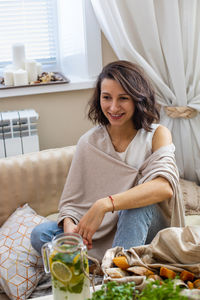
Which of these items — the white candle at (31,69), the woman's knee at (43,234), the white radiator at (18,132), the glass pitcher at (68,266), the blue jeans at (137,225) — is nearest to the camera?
the glass pitcher at (68,266)

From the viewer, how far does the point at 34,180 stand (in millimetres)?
2156

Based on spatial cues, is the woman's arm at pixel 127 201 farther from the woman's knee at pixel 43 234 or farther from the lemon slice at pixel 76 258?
the lemon slice at pixel 76 258

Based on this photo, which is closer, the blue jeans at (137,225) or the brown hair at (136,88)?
the blue jeans at (137,225)

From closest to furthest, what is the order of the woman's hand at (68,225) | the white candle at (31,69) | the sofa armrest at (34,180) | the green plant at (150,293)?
the green plant at (150,293) < the woman's hand at (68,225) < the sofa armrest at (34,180) < the white candle at (31,69)

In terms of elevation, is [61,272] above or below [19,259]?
above

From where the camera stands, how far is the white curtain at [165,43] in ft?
8.00

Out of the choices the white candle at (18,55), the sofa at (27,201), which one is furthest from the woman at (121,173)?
the white candle at (18,55)

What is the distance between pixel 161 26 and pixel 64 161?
0.99 meters

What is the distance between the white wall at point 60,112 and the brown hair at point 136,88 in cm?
85

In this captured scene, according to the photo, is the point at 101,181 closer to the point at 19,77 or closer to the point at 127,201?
the point at 127,201

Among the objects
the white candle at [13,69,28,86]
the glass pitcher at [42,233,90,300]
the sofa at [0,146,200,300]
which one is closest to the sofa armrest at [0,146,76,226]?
the sofa at [0,146,200,300]

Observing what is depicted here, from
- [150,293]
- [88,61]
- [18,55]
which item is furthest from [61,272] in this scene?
[18,55]

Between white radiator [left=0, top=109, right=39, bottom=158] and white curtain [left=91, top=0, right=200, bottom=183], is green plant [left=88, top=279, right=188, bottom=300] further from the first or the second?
white curtain [left=91, top=0, right=200, bottom=183]

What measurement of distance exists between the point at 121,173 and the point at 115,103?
289 mm
